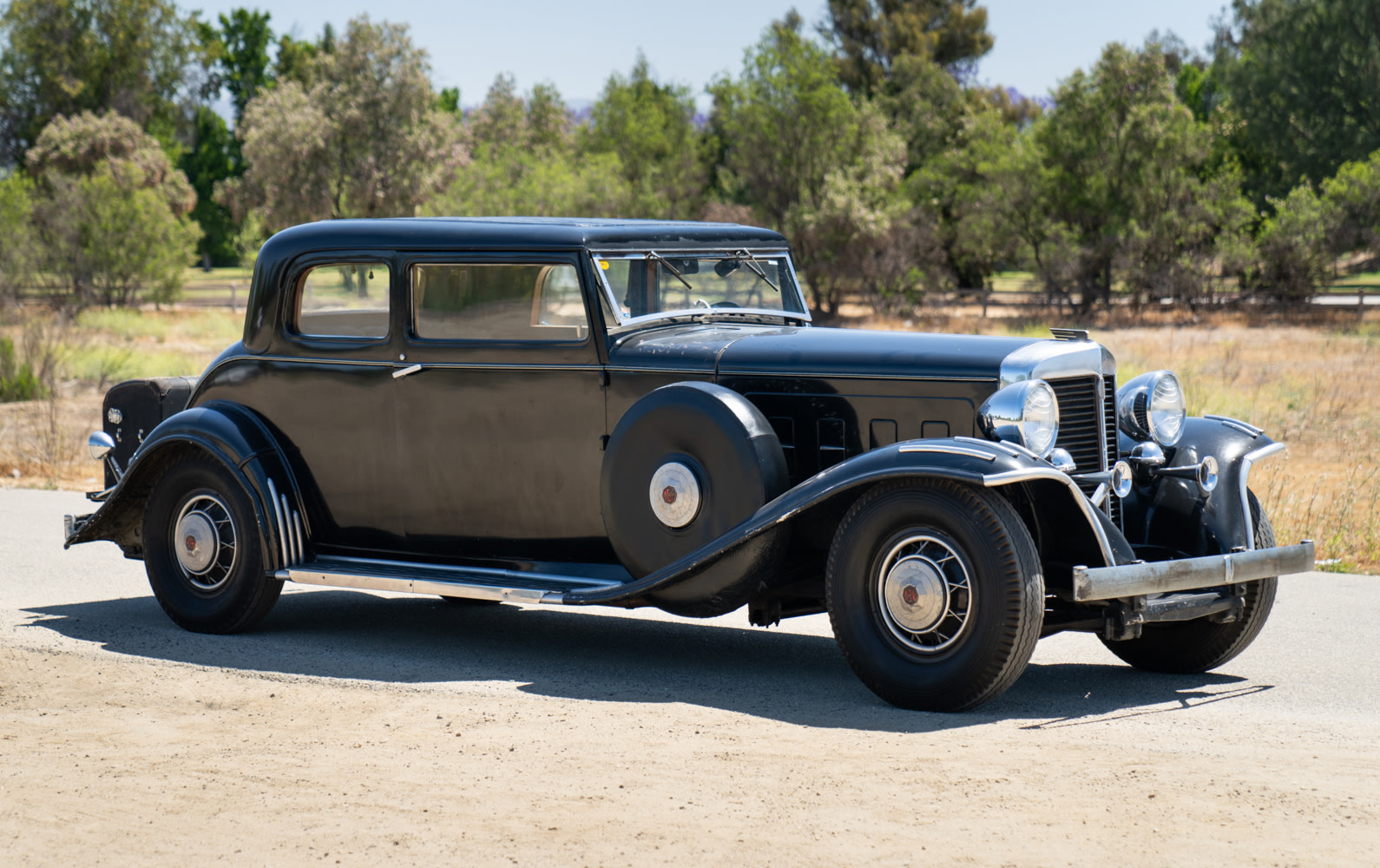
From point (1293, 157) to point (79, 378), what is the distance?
3825 cm

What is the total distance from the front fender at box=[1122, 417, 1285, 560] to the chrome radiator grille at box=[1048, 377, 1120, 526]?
0.14 m

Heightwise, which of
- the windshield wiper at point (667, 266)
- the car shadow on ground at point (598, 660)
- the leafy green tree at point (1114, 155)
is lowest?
the car shadow on ground at point (598, 660)

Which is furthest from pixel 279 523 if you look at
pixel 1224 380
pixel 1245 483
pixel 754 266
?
pixel 1224 380

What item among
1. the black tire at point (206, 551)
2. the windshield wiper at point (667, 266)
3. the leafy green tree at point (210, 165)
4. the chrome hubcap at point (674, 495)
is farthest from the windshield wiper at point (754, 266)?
the leafy green tree at point (210, 165)

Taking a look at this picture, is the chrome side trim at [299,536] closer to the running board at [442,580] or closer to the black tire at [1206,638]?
the running board at [442,580]

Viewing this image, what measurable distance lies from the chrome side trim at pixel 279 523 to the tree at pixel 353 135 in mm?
36115

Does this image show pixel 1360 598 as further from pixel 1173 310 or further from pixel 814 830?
pixel 1173 310

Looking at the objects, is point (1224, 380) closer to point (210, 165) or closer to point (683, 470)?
point (683, 470)

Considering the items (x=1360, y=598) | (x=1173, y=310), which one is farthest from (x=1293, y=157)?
(x=1360, y=598)

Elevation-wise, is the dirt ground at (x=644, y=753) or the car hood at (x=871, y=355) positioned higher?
the car hood at (x=871, y=355)

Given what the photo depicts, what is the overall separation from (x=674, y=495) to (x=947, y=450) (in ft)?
3.96

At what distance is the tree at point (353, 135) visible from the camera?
4097 centimetres

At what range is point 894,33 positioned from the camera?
212 feet

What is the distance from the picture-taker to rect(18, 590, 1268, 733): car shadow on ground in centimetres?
526
